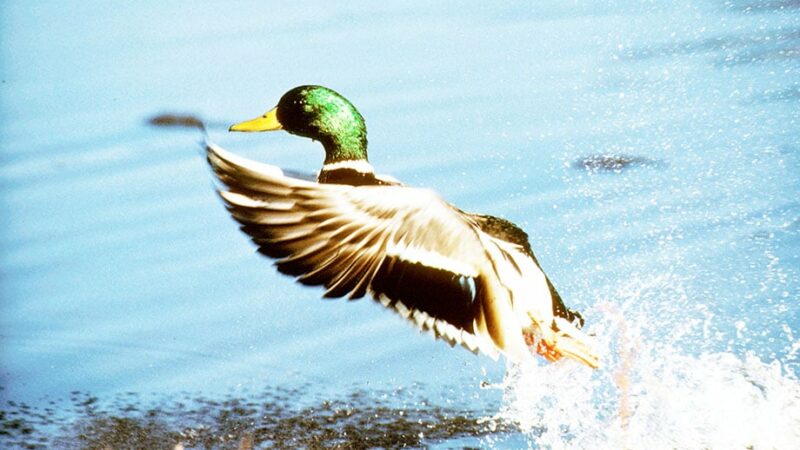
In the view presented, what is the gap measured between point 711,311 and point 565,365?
2.04 ft

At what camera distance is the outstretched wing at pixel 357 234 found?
9.61 feet

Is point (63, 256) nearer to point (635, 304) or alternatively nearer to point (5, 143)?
point (5, 143)

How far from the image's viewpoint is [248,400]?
147 inches

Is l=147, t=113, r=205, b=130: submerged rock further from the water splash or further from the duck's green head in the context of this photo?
the water splash

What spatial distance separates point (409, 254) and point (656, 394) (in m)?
1.06

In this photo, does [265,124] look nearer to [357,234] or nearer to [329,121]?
[329,121]

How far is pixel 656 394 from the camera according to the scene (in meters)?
3.79

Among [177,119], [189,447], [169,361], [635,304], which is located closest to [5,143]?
[177,119]

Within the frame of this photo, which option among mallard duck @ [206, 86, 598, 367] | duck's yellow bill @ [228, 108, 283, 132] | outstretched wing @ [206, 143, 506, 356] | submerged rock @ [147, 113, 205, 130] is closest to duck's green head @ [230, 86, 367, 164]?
duck's yellow bill @ [228, 108, 283, 132]

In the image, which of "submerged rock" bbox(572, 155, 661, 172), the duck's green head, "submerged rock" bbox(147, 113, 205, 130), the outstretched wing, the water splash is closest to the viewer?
the outstretched wing

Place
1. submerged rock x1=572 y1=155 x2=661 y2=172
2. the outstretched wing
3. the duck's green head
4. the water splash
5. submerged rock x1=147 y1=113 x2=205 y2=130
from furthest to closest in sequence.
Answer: submerged rock x1=147 y1=113 x2=205 y2=130 → submerged rock x1=572 y1=155 x2=661 y2=172 → the duck's green head → the water splash → the outstretched wing

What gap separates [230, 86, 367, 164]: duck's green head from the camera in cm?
372

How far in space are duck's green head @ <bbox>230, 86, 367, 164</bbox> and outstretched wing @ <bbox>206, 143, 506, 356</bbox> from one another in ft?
1.92

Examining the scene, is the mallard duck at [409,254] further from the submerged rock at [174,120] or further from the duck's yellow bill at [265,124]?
the submerged rock at [174,120]
